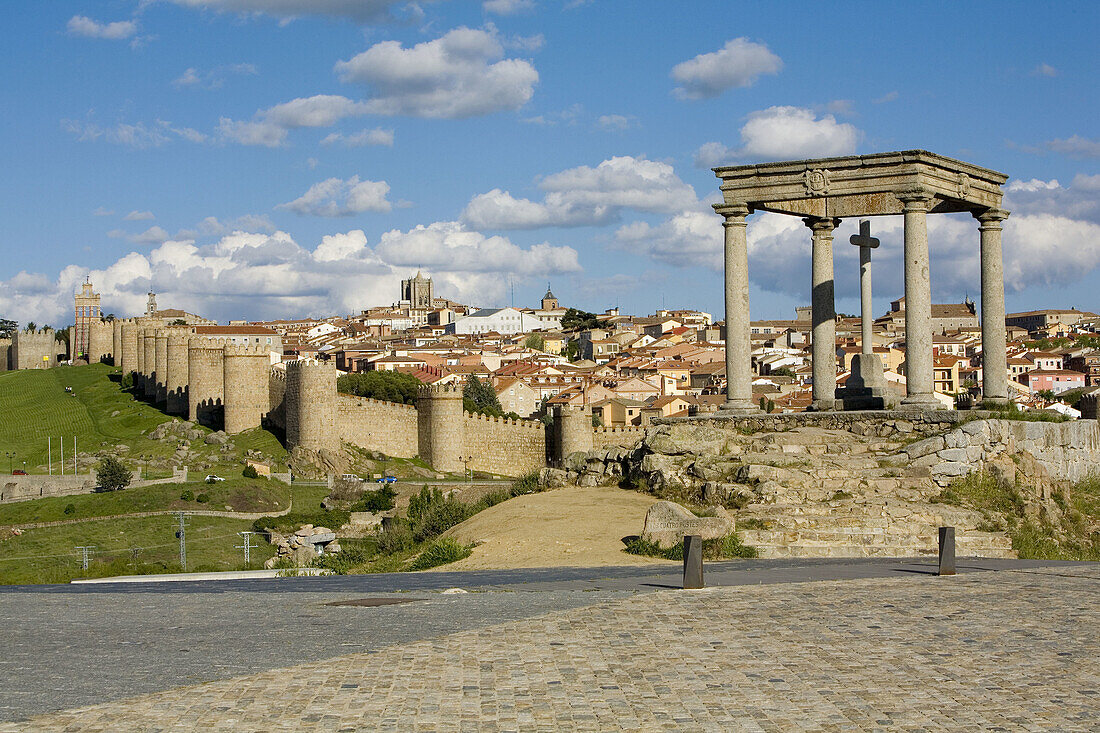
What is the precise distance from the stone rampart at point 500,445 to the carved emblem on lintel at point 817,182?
1837 inches

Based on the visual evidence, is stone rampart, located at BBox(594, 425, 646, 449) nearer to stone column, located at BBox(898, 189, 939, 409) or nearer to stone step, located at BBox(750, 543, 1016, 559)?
stone column, located at BBox(898, 189, 939, 409)

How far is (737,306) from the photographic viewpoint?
76.4ft

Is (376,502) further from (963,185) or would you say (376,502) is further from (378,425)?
(963,185)

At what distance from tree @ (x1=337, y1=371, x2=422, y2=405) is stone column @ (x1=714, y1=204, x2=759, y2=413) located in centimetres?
6318

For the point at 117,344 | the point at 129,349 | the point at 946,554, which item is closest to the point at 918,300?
the point at 946,554

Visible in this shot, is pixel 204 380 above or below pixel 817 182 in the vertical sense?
below

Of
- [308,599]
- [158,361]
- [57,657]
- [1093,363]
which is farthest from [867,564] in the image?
[1093,363]

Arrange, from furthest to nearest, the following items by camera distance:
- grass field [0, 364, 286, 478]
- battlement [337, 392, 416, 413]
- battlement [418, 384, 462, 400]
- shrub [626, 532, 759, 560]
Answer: grass field [0, 364, 286, 478] → battlement [337, 392, 416, 413] → battlement [418, 384, 462, 400] → shrub [626, 532, 759, 560]

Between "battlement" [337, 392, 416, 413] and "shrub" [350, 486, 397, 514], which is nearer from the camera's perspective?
"shrub" [350, 486, 397, 514]

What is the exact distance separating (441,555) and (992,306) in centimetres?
1223

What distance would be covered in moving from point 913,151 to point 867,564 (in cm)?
950

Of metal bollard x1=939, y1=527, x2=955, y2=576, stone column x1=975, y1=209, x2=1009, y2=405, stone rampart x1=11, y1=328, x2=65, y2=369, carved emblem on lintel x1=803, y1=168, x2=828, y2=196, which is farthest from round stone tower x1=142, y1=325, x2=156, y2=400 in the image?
metal bollard x1=939, y1=527, x2=955, y2=576

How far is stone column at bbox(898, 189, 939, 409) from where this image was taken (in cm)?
2242

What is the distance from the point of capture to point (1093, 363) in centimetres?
10994
